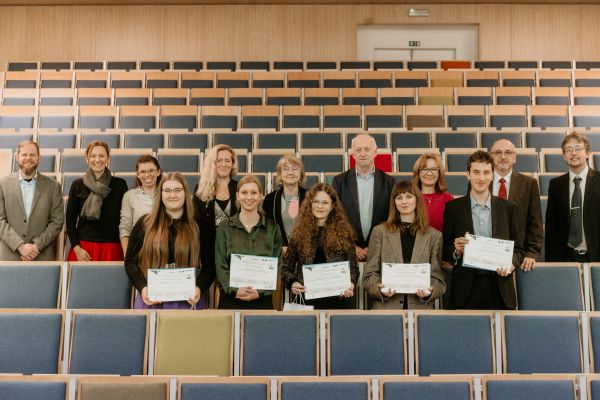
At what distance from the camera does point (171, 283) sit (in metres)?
2.19

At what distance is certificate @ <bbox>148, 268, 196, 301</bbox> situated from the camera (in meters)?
2.18

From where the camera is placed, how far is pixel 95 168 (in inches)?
112

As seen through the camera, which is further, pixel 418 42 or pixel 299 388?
pixel 418 42

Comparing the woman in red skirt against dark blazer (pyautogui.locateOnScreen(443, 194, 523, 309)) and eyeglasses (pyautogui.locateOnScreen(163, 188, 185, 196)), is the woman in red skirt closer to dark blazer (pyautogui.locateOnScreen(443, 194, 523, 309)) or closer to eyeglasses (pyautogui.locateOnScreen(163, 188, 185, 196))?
eyeglasses (pyautogui.locateOnScreen(163, 188, 185, 196))

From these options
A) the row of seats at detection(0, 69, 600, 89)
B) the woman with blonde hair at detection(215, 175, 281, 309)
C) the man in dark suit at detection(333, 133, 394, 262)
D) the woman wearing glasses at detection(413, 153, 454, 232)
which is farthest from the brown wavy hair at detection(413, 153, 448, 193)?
the row of seats at detection(0, 69, 600, 89)

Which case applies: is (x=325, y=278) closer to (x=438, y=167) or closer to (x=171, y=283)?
(x=171, y=283)

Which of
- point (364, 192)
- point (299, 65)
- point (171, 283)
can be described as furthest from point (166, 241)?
point (299, 65)

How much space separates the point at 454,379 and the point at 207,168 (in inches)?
51.6

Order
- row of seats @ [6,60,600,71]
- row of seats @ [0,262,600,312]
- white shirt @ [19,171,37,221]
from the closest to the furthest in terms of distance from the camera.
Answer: row of seats @ [0,262,600,312] < white shirt @ [19,171,37,221] < row of seats @ [6,60,600,71]

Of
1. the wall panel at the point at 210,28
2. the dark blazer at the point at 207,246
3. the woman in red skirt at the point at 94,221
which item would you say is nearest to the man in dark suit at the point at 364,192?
the dark blazer at the point at 207,246

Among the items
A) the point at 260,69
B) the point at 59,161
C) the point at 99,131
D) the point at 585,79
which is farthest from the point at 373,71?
the point at 59,161

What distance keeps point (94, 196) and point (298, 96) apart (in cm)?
320

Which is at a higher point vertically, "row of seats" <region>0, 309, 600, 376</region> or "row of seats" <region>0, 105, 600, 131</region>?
"row of seats" <region>0, 105, 600, 131</region>

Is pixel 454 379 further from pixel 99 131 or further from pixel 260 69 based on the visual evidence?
pixel 260 69
